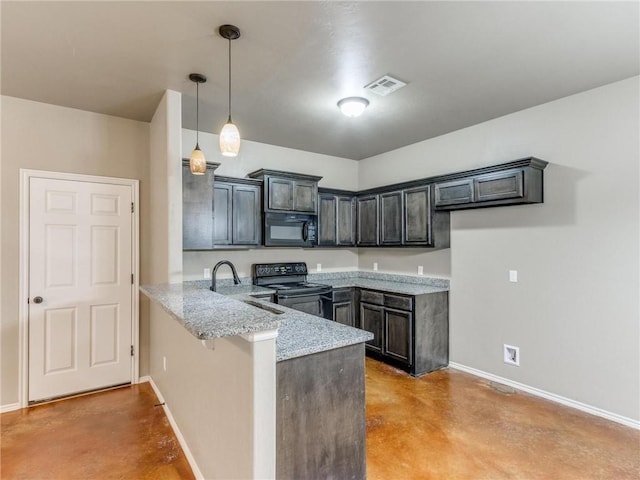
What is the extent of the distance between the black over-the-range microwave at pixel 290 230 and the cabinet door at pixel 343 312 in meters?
0.90

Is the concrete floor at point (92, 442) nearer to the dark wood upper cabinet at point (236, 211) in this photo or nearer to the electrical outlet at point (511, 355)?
the dark wood upper cabinet at point (236, 211)

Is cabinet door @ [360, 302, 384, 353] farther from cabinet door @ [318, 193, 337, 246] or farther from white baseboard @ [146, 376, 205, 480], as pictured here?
white baseboard @ [146, 376, 205, 480]

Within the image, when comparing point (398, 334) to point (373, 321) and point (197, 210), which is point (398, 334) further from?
point (197, 210)

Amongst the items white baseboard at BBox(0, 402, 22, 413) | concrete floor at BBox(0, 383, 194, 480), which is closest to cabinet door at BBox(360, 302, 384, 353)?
concrete floor at BBox(0, 383, 194, 480)

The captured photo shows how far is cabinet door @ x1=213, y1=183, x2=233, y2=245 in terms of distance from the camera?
12.3 ft

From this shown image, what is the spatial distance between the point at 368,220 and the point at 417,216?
87cm

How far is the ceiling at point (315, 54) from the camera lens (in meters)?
1.92

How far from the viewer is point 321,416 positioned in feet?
5.53

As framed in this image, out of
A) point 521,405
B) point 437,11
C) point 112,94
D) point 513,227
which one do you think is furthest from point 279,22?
point 521,405

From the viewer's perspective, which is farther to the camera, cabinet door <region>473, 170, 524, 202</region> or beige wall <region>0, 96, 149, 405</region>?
cabinet door <region>473, 170, 524, 202</region>

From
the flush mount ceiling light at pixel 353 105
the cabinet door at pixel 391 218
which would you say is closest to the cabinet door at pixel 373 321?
the cabinet door at pixel 391 218

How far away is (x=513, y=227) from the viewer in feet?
11.4

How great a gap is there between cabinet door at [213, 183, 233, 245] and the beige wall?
73 cm

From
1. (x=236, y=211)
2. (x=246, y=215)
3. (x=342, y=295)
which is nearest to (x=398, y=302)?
(x=342, y=295)
